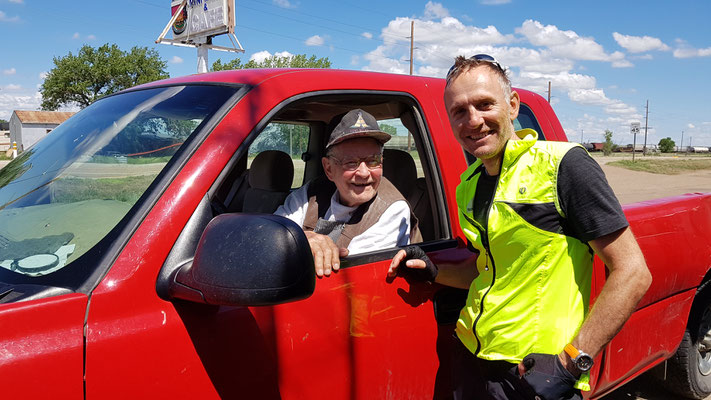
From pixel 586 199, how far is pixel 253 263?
101 cm

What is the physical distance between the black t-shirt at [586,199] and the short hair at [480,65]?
34 centimetres

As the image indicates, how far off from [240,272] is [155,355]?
0.37 m

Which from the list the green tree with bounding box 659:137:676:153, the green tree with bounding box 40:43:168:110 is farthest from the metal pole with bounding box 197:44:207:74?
the green tree with bounding box 659:137:676:153

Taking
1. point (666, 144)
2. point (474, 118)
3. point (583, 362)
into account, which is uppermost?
point (474, 118)

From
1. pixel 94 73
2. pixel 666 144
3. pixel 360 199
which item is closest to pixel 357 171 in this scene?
pixel 360 199

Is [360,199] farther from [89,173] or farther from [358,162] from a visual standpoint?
[89,173]

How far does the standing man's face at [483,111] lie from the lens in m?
1.91

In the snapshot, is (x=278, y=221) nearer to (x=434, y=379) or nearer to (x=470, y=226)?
(x=470, y=226)

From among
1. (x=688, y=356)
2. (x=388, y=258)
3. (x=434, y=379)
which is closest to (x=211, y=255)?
(x=388, y=258)

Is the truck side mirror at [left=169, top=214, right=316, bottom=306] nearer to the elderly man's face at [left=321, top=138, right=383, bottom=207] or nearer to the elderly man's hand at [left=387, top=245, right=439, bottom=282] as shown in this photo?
the elderly man's hand at [left=387, top=245, right=439, bottom=282]

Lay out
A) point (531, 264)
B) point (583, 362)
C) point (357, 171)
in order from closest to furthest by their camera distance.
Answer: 1. point (583, 362)
2. point (531, 264)
3. point (357, 171)

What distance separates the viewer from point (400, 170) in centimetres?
309

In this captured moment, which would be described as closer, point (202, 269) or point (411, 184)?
point (202, 269)

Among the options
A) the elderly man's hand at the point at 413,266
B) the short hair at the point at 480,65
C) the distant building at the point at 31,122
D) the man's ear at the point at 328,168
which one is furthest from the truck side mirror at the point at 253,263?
the distant building at the point at 31,122
